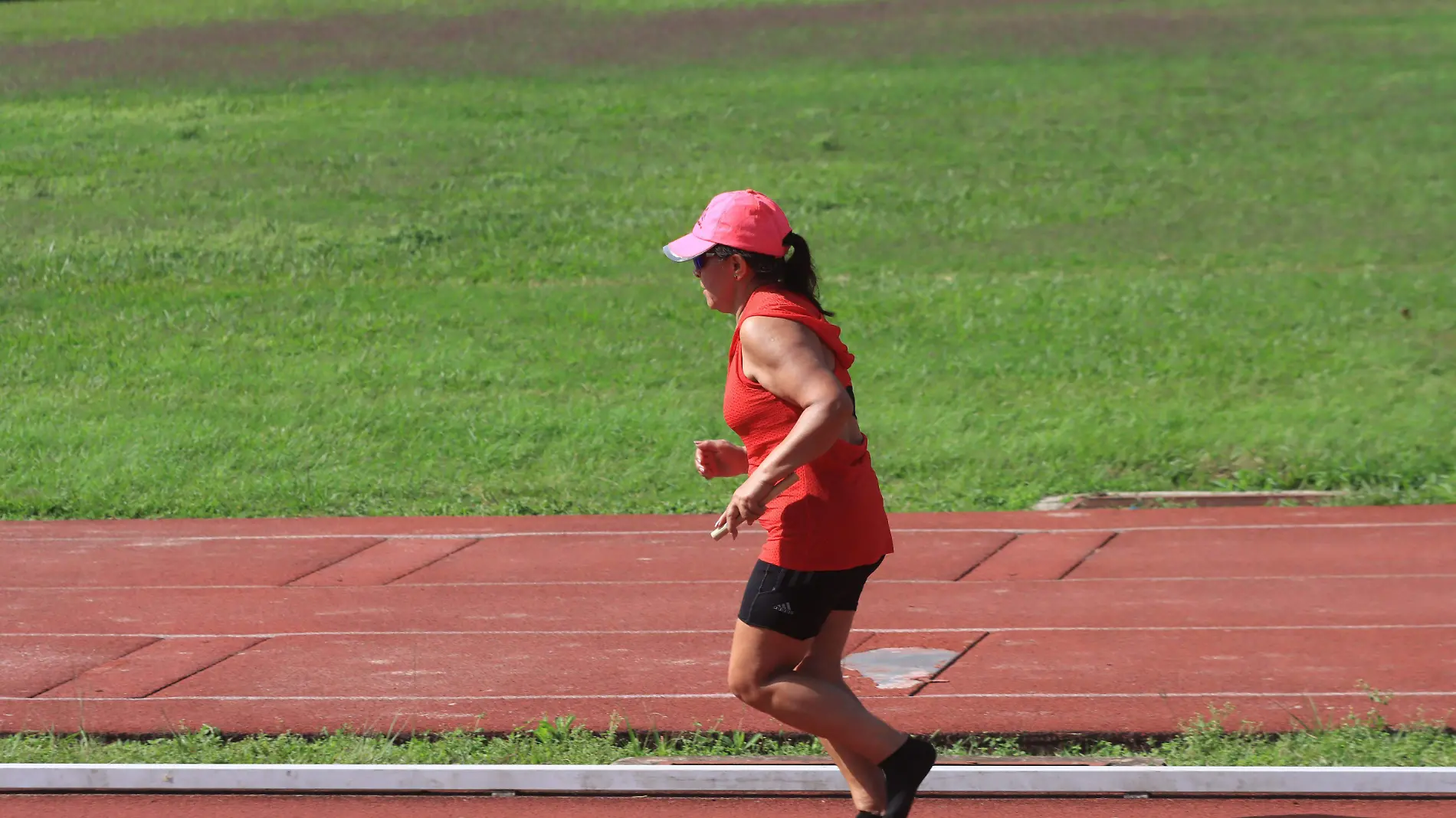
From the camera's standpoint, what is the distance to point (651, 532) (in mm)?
9844

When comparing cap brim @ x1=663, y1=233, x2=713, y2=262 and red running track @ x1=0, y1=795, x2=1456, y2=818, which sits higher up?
cap brim @ x1=663, y1=233, x2=713, y2=262

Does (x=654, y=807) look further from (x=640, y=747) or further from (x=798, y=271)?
(x=798, y=271)

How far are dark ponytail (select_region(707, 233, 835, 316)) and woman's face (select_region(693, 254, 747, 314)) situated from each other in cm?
2

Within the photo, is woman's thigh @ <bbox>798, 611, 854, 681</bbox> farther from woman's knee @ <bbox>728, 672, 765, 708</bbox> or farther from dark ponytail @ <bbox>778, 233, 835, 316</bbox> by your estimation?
dark ponytail @ <bbox>778, 233, 835, 316</bbox>

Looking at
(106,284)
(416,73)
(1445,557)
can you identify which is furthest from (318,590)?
(416,73)

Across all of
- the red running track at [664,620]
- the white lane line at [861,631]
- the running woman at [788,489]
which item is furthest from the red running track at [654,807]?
the white lane line at [861,631]

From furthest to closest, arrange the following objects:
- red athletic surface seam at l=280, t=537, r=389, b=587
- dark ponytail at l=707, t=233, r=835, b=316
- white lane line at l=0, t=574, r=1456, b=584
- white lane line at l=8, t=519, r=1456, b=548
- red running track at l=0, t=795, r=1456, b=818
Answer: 1. white lane line at l=8, t=519, r=1456, b=548
2. red athletic surface seam at l=280, t=537, r=389, b=587
3. white lane line at l=0, t=574, r=1456, b=584
4. red running track at l=0, t=795, r=1456, b=818
5. dark ponytail at l=707, t=233, r=835, b=316

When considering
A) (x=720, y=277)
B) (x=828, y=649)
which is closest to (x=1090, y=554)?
(x=828, y=649)

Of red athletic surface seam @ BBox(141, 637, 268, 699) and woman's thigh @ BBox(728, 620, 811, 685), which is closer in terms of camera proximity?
woman's thigh @ BBox(728, 620, 811, 685)

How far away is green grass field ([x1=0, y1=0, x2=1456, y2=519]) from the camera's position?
11875mm

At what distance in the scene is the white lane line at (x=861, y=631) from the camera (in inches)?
276

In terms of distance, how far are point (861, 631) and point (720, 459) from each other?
286 cm

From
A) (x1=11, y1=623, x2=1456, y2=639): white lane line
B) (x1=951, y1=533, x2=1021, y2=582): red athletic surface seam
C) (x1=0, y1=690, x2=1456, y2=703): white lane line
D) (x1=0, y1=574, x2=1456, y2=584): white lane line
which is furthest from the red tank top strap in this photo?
(x1=951, y1=533, x2=1021, y2=582): red athletic surface seam

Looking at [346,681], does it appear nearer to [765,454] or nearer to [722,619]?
[722,619]
